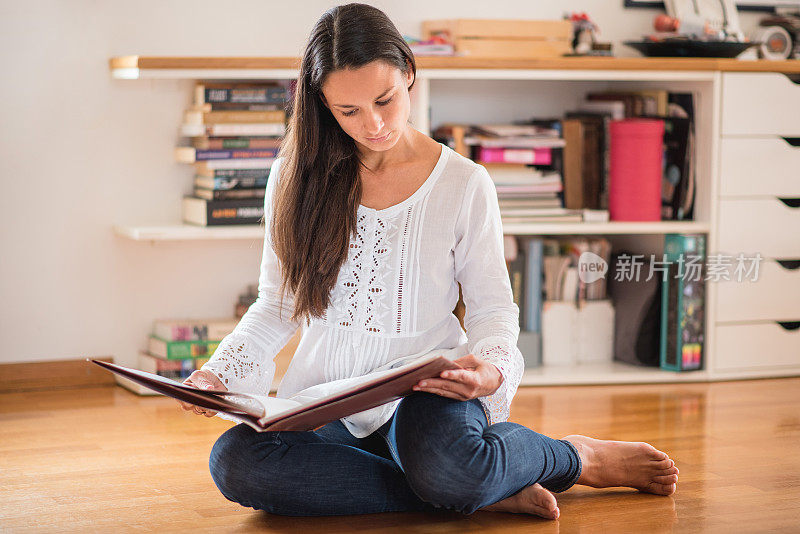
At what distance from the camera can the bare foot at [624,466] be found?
1.61 metres

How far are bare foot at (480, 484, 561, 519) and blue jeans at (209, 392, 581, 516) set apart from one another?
22mm

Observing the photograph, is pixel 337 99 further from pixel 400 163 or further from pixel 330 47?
pixel 400 163

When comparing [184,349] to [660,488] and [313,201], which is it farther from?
[660,488]

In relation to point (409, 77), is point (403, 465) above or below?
below

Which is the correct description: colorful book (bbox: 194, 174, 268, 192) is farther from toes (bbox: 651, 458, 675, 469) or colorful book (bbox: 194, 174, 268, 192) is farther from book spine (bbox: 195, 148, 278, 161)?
toes (bbox: 651, 458, 675, 469)

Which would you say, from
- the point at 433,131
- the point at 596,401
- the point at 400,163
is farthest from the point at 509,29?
the point at 400,163

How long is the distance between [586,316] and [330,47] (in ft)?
4.81

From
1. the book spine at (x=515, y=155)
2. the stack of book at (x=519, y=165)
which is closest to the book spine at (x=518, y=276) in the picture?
the stack of book at (x=519, y=165)

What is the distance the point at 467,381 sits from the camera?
4.44 feet

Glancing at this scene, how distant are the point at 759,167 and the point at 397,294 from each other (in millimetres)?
1426

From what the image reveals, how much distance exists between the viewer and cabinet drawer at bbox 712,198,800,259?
103 inches

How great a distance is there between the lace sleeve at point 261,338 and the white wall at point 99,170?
1.05 metres

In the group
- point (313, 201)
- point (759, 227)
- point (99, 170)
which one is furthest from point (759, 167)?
point (99, 170)

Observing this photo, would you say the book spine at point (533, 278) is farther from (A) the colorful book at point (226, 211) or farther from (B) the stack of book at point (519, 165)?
(A) the colorful book at point (226, 211)
